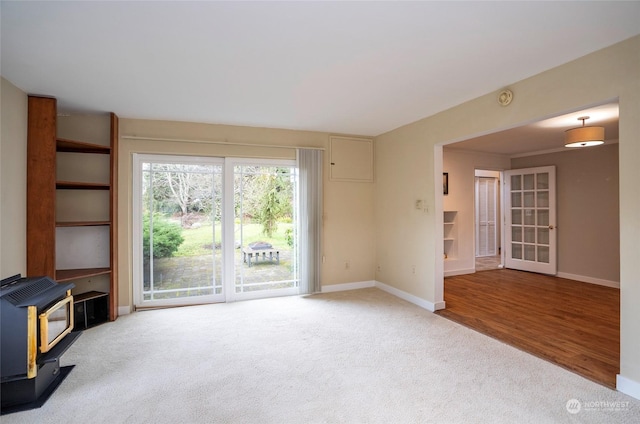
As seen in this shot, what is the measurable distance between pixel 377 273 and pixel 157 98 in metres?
4.01

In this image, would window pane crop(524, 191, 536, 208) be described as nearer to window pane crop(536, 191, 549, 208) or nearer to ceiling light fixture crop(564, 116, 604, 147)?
window pane crop(536, 191, 549, 208)

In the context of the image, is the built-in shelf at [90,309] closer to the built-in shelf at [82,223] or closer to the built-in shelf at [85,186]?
the built-in shelf at [82,223]

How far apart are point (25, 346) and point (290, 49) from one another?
2.79 meters

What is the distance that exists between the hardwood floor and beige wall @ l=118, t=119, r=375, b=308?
5.26 feet

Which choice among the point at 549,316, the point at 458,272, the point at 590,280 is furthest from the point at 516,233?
the point at 549,316

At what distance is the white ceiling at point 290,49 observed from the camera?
1.86 metres

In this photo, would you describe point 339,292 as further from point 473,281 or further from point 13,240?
point 13,240

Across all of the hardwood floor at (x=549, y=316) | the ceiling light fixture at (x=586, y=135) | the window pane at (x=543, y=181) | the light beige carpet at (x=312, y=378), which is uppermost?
the ceiling light fixture at (x=586, y=135)

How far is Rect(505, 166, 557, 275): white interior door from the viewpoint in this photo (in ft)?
19.7

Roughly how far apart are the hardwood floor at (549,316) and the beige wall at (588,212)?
15.1 inches

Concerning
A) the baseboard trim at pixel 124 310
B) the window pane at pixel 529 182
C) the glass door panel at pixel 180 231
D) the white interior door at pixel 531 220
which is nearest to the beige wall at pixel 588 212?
the white interior door at pixel 531 220

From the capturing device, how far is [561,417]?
1.96 meters

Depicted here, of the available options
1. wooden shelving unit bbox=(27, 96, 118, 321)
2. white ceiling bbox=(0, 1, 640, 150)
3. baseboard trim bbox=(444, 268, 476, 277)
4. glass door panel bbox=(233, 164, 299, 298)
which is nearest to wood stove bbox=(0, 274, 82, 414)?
wooden shelving unit bbox=(27, 96, 118, 321)

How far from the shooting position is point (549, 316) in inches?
147
